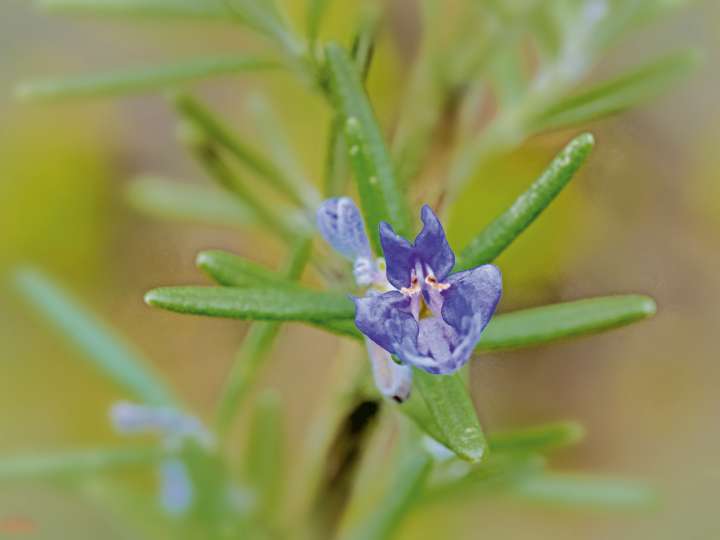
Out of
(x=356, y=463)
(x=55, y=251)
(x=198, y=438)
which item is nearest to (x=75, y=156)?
(x=55, y=251)

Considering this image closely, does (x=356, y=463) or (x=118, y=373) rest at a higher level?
(x=118, y=373)

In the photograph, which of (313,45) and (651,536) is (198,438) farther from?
(651,536)

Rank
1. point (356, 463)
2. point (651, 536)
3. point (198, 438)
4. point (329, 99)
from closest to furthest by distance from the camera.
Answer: point (329, 99) < point (356, 463) < point (198, 438) < point (651, 536)

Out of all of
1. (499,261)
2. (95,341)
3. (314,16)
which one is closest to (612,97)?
(314,16)

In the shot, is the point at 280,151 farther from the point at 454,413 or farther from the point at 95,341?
the point at 454,413

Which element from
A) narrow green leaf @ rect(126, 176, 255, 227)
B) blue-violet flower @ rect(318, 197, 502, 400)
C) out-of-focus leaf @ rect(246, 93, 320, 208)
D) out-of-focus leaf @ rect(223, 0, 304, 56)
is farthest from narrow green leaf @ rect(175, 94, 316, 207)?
blue-violet flower @ rect(318, 197, 502, 400)
